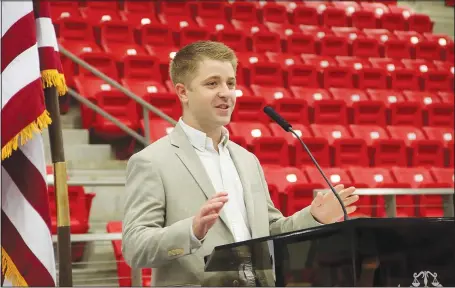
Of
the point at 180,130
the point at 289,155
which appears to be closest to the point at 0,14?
the point at 180,130

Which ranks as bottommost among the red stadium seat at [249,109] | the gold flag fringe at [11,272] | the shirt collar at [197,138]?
the gold flag fringe at [11,272]

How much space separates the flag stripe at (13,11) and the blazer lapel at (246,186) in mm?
909

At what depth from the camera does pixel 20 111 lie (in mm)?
2264

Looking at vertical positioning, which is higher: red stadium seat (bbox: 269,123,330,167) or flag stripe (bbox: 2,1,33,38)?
red stadium seat (bbox: 269,123,330,167)

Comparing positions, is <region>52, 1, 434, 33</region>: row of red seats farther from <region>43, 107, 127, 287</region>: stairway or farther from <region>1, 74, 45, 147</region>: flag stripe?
<region>1, 74, 45, 147</region>: flag stripe

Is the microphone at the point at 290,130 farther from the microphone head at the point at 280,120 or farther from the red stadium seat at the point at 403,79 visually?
the red stadium seat at the point at 403,79

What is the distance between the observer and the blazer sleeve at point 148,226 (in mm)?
1536

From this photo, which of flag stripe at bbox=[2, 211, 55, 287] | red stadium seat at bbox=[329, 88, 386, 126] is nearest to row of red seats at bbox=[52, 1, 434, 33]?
red stadium seat at bbox=[329, 88, 386, 126]

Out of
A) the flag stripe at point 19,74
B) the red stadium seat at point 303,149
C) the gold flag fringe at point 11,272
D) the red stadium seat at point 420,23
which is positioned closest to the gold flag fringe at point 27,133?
the flag stripe at point 19,74

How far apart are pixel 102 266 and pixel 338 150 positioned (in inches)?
94.8

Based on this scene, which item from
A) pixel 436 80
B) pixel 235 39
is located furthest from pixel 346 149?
pixel 436 80

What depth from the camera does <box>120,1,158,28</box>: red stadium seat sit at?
6.82 m

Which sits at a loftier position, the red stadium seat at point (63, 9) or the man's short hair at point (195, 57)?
the red stadium seat at point (63, 9)

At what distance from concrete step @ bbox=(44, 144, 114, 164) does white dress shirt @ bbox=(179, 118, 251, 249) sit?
285cm
